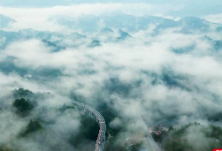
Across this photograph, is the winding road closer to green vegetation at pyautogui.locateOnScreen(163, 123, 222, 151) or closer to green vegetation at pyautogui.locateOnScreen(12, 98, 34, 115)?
green vegetation at pyautogui.locateOnScreen(163, 123, 222, 151)

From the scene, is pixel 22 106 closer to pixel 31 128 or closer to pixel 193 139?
pixel 31 128

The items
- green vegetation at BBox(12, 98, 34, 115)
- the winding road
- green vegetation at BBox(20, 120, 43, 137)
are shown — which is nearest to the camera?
green vegetation at BBox(20, 120, 43, 137)

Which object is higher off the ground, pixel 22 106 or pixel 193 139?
pixel 193 139

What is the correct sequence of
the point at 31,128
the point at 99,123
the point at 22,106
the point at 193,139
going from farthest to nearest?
the point at 99,123
the point at 22,106
the point at 31,128
the point at 193,139

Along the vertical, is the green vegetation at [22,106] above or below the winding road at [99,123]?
above

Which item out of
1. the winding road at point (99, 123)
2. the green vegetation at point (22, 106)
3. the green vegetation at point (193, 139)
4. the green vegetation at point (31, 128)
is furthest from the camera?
the green vegetation at point (22, 106)

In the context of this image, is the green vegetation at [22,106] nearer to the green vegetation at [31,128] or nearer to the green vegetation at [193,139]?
the green vegetation at [31,128]

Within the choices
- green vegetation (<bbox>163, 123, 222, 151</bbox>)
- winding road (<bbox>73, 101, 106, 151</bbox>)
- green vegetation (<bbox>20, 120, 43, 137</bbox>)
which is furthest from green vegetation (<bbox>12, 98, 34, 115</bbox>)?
green vegetation (<bbox>163, 123, 222, 151</bbox>)

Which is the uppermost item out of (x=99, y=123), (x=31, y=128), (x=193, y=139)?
(x=193, y=139)

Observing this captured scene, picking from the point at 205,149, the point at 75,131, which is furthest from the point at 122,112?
the point at 205,149

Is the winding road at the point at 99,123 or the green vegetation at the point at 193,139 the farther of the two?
the winding road at the point at 99,123

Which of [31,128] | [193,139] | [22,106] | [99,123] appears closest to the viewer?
[193,139]

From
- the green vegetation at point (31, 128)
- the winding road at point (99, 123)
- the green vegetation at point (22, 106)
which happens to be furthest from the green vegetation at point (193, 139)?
the green vegetation at point (22, 106)

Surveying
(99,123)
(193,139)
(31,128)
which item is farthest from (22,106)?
(193,139)
